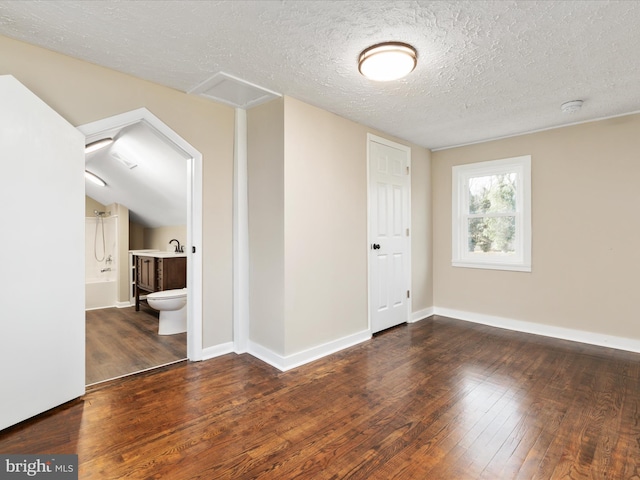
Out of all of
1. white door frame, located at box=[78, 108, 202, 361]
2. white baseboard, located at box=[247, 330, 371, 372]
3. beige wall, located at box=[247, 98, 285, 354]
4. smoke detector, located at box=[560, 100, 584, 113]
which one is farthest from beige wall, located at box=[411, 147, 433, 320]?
white door frame, located at box=[78, 108, 202, 361]

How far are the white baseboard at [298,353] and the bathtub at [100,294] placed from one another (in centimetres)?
336

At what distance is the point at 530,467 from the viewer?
5.28ft

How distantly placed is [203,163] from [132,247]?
12.9 feet

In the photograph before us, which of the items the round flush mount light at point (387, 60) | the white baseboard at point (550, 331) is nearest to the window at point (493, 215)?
the white baseboard at point (550, 331)

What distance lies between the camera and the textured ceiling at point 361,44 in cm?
171

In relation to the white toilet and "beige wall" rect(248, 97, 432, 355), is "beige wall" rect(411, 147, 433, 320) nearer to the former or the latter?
"beige wall" rect(248, 97, 432, 355)

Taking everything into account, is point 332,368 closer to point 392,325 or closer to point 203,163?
point 392,325

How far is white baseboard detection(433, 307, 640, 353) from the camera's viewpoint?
323 cm

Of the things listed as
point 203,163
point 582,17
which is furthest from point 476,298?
point 203,163

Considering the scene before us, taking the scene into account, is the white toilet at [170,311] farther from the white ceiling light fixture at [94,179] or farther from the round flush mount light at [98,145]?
the white ceiling light fixture at [94,179]

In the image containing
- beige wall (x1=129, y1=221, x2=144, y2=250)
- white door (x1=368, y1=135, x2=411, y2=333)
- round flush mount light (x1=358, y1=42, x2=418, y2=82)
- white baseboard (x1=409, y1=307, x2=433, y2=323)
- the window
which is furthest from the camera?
beige wall (x1=129, y1=221, x2=144, y2=250)

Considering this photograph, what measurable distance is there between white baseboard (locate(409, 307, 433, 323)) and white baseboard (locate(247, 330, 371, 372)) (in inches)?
44.5

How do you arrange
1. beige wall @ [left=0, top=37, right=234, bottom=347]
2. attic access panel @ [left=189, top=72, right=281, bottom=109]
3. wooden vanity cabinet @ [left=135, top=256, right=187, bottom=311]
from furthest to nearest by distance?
wooden vanity cabinet @ [left=135, top=256, right=187, bottom=311]
attic access panel @ [left=189, top=72, right=281, bottom=109]
beige wall @ [left=0, top=37, right=234, bottom=347]

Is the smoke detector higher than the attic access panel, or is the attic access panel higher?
the attic access panel
